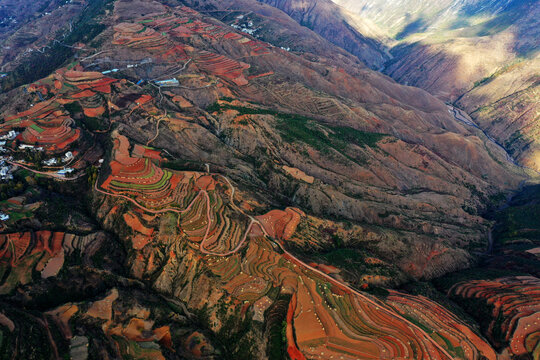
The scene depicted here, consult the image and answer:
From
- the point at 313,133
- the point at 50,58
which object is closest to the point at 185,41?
the point at 50,58

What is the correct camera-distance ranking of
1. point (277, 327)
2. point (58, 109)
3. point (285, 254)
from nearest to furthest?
point (277, 327) → point (285, 254) → point (58, 109)

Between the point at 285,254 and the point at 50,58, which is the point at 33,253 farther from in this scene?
the point at 50,58

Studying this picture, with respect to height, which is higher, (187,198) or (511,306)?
(511,306)

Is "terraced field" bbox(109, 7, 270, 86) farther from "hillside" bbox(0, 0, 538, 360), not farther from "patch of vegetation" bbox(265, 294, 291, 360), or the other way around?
"patch of vegetation" bbox(265, 294, 291, 360)

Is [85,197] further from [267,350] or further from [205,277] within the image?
[267,350]

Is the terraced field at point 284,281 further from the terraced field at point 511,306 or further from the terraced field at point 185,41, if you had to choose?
the terraced field at point 185,41

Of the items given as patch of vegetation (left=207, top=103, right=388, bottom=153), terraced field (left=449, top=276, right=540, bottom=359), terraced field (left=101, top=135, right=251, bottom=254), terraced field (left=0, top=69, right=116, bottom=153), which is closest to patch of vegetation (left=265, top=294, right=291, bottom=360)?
terraced field (left=101, top=135, right=251, bottom=254)

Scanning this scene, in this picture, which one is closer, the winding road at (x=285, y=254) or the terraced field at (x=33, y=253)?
the winding road at (x=285, y=254)

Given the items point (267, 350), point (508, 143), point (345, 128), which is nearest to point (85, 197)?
point (267, 350)

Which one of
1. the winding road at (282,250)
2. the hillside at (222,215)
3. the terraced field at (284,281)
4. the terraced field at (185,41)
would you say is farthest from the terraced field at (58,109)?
the terraced field at (185,41)
